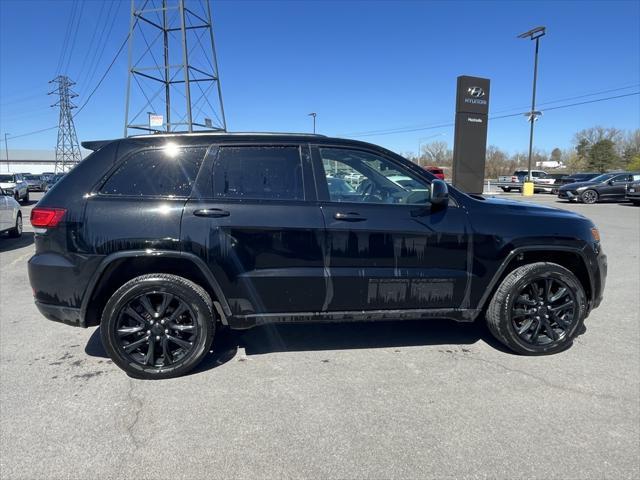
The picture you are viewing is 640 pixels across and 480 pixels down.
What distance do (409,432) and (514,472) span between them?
2.03ft

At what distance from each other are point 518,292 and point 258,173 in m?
2.42

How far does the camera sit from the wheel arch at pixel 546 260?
378 centimetres

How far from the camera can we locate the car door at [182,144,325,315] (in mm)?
3396

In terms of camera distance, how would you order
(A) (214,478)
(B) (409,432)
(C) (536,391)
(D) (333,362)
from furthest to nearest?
(D) (333,362), (C) (536,391), (B) (409,432), (A) (214,478)

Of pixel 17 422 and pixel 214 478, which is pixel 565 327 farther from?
pixel 17 422

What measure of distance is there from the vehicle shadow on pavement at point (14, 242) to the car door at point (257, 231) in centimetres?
827

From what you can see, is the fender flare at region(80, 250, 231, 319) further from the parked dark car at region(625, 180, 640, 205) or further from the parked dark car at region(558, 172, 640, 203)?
the parked dark car at region(558, 172, 640, 203)

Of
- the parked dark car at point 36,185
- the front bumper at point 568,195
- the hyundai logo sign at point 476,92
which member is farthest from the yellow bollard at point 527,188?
the parked dark car at point 36,185

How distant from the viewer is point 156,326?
3.46 m

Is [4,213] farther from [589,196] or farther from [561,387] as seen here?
[589,196]

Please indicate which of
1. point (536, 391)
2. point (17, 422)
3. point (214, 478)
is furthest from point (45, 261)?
point (536, 391)

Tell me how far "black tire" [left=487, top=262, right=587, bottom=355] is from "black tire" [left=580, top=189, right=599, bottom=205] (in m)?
20.7

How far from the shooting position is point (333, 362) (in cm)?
375

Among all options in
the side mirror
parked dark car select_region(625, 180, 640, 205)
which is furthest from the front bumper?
the side mirror
